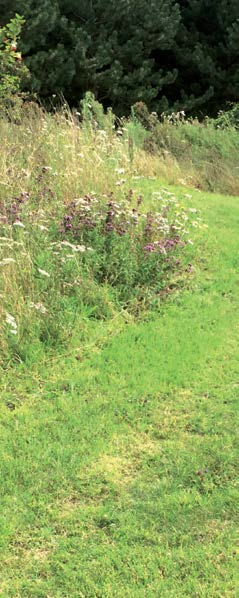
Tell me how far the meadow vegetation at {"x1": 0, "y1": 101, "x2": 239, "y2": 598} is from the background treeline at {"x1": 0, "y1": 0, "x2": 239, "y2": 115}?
1180 cm

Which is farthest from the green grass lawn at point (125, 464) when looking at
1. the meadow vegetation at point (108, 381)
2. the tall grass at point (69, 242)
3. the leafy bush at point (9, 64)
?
the leafy bush at point (9, 64)

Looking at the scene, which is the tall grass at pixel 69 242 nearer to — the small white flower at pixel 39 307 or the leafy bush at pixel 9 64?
the small white flower at pixel 39 307

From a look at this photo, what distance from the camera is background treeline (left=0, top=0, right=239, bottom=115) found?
17.3 metres

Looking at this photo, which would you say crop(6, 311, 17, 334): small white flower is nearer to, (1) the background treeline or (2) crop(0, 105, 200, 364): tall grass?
(2) crop(0, 105, 200, 364): tall grass

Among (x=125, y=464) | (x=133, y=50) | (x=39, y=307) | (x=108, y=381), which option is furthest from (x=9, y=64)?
(x=133, y=50)

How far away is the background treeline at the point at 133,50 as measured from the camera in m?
17.3

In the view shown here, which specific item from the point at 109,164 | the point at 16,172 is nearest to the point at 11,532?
the point at 16,172

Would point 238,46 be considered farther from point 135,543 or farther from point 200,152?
point 135,543

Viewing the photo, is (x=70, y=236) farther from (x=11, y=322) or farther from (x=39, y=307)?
(x=11, y=322)

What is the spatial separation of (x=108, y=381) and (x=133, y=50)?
1760 centimetres

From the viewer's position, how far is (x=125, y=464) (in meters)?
2.98

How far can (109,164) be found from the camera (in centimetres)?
633

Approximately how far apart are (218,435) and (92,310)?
4.83ft

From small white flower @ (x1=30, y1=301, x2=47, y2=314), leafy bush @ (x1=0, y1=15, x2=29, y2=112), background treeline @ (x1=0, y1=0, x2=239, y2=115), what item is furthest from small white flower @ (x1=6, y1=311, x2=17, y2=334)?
background treeline @ (x1=0, y1=0, x2=239, y2=115)
